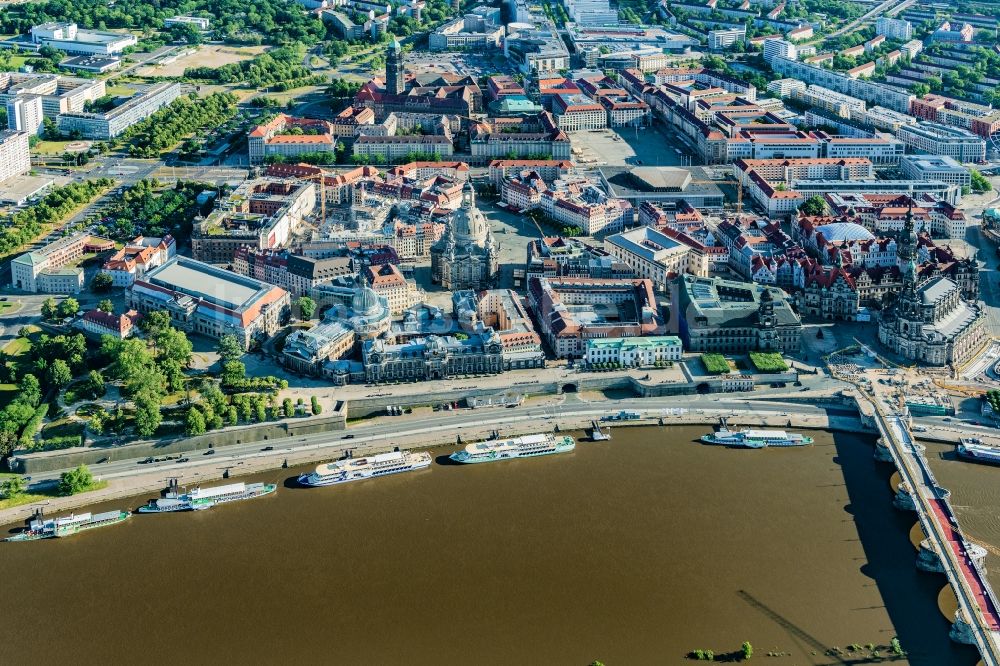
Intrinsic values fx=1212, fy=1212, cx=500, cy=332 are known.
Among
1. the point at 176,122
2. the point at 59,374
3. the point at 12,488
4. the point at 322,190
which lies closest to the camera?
the point at 12,488

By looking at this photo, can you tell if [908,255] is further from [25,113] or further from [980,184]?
[25,113]

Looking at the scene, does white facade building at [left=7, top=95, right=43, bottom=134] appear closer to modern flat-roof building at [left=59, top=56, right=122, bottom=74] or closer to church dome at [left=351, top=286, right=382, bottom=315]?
modern flat-roof building at [left=59, top=56, right=122, bottom=74]

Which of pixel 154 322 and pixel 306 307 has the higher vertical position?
pixel 306 307

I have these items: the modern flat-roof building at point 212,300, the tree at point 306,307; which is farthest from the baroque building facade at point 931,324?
the modern flat-roof building at point 212,300

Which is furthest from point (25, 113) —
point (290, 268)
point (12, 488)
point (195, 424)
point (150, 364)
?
point (12, 488)

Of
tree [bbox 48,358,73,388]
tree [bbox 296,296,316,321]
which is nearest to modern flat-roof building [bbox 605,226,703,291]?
tree [bbox 296,296,316,321]

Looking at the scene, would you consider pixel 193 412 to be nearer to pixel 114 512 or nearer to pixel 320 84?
pixel 114 512
